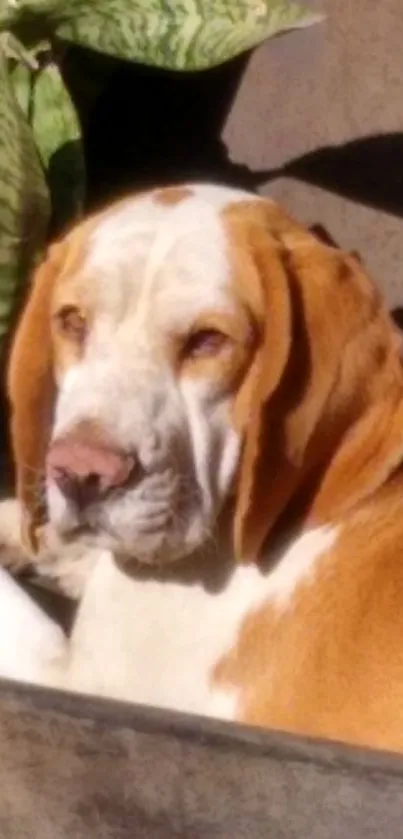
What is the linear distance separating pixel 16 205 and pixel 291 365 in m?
0.33

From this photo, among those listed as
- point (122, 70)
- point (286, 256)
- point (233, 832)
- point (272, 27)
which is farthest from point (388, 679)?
point (122, 70)

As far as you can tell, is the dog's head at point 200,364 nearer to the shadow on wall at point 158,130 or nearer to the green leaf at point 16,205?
the green leaf at point 16,205

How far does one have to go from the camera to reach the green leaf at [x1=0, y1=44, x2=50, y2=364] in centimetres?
119

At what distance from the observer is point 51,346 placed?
1006 mm

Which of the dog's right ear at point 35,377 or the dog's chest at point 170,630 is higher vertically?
the dog's right ear at point 35,377

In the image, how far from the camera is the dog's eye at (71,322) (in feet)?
3.19

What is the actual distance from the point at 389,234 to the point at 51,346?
0.53 m

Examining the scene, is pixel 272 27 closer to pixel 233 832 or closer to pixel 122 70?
pixel 122 70

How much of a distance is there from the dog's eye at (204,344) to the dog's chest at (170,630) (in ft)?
0.45

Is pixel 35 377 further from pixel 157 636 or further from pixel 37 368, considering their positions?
pixel 157 636

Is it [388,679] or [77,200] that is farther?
[77,200]

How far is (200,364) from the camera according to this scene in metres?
0.94

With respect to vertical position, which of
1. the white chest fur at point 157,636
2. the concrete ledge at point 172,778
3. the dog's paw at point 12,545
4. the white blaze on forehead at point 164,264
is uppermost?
the white blaze on forehead at point 164,264

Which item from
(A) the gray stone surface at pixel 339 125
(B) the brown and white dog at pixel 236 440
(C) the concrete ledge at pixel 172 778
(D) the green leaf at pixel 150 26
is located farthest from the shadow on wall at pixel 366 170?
(C) the concrete ledge at pixel 172 778
